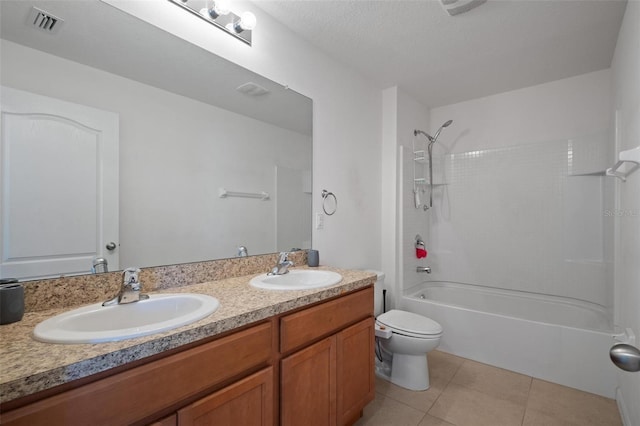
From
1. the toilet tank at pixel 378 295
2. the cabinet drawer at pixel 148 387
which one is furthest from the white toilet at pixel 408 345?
Result: the cabinet drawer at pixel 148 387

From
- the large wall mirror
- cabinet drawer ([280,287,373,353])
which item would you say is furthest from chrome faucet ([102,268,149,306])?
cabinet drawer ([280,287,373,353])

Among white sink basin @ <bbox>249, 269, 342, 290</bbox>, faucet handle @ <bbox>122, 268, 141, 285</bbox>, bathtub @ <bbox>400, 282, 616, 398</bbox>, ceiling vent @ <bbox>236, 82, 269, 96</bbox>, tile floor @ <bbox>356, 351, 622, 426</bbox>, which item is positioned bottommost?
tile floor @ <bbox>356, 351, 622, 426</bbox>

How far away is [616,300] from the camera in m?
1.94

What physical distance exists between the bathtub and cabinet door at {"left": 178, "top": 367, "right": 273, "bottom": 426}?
1.95 metres

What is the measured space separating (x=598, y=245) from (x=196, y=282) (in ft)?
10.4

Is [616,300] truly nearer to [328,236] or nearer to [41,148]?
[328,236]

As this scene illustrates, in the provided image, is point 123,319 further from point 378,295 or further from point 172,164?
point 378,295

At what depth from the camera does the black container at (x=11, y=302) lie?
839mm

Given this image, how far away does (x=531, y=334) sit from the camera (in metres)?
2.15

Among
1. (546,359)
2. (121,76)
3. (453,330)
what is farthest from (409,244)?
(121,76)

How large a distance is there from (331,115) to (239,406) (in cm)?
190

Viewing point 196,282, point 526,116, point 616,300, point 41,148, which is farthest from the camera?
point 526,116

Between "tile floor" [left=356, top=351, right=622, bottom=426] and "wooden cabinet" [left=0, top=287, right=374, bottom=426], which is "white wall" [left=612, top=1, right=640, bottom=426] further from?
"wooden cabinet" [left=0, top=287, right=374, bottom=426]

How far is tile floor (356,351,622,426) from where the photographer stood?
1681 millimetres
